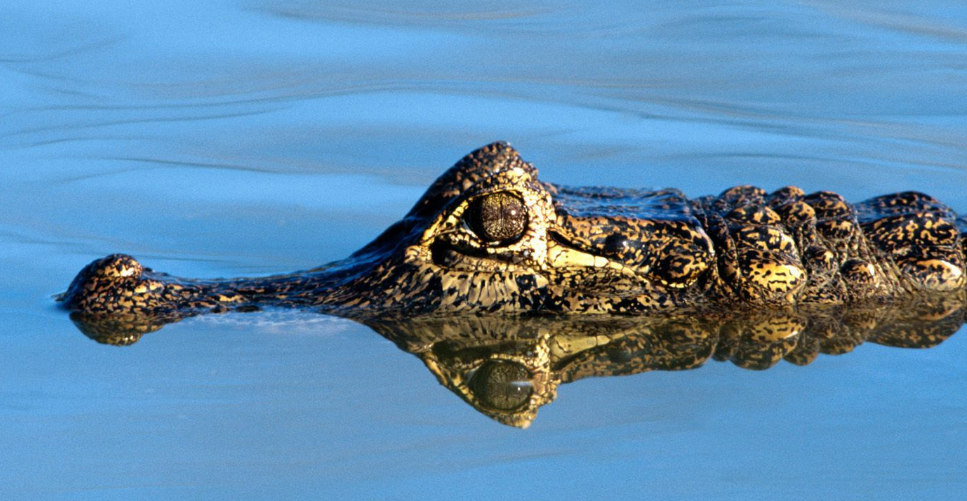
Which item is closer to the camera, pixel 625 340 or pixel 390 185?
pixel 625 340

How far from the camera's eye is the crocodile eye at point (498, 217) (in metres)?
6.25

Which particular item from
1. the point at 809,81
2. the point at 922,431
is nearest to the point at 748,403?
the point at 922,431

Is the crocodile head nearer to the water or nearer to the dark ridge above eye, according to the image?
the dark ridge above eye

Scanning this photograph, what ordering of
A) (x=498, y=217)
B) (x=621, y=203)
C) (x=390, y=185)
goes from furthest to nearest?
(x=390, y=185), (x=621, y=203), (x=498, y=217)

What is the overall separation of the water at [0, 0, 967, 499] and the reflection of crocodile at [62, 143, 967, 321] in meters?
0.29

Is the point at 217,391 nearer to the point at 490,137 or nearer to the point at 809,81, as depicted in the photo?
the point at 490,137

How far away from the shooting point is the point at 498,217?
6.28 meters

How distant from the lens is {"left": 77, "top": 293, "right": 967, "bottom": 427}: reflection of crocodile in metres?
6.01

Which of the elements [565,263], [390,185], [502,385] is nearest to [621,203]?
[565,263]

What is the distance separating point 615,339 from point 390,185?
10.9 feet

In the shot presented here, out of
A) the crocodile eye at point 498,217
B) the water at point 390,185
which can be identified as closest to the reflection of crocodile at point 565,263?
the crocodile eye at point 498,217

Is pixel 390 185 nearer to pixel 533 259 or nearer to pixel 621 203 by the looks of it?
pixel 621 203

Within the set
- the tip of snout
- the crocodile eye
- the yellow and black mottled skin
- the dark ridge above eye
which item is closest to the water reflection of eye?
the yellow and black mottled skin

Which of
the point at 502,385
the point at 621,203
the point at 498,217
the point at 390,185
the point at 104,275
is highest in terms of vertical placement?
the point at 390,185
